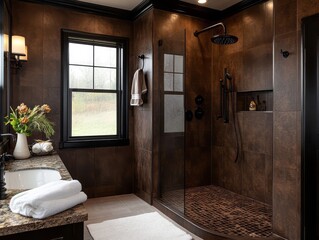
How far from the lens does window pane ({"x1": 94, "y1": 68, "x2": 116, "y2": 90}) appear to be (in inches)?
160

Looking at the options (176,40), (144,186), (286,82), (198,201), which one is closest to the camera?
(286,82)

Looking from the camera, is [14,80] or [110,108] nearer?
[14,80]

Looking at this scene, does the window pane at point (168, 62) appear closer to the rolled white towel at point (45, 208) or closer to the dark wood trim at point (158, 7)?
the dark wood trim at point (158, 7)

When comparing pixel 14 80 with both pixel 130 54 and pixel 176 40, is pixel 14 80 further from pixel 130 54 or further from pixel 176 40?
pixel 176 40

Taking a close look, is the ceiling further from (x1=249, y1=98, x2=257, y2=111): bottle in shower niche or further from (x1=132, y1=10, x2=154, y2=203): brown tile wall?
(x1=249, y1=98, x2=257, y2=111): bottle in shower niche

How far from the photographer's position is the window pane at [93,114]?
13.0ft

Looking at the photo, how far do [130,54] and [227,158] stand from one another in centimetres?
229

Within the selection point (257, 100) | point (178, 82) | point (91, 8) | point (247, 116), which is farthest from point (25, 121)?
point (257, 100)

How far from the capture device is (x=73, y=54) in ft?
12.8

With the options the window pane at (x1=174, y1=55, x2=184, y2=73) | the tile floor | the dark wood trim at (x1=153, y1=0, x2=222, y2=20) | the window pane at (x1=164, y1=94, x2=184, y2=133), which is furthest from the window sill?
the dark wood trim at (x1=153, y1=0, x2=222, y2=20)

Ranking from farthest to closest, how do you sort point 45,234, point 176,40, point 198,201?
point 198,201 < point 176,40 < point 45,234

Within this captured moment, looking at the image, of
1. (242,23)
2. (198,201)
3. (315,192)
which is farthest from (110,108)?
(315,192)

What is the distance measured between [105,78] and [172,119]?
1370 millimetres

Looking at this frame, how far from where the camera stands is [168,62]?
139 inches
